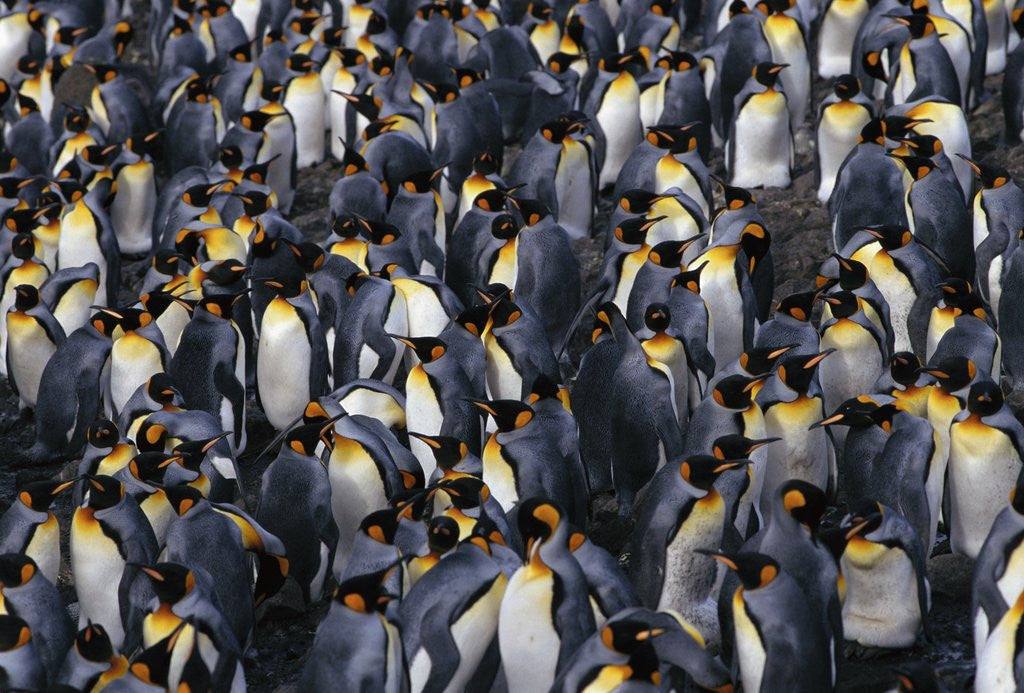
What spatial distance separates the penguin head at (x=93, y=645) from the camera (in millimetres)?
5176

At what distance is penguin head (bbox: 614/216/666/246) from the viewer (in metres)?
7.97

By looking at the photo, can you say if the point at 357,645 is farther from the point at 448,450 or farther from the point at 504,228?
the point at 504,228

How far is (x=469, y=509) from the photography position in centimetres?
592

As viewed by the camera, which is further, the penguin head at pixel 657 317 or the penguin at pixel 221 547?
the penguin head at pixel 657 317

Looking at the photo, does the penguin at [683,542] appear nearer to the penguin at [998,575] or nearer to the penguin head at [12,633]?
the penguin at [998,575]

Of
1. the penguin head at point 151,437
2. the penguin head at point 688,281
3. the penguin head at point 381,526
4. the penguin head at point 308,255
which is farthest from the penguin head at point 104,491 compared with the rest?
the penguin head at point 688,281

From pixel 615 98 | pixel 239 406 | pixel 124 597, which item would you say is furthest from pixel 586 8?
pixel 124 597

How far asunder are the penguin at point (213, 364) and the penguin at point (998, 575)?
382 cm

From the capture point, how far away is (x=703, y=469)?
5621mm

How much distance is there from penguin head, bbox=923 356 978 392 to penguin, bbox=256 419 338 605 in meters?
2.46

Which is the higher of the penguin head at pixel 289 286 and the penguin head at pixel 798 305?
the penguin head at pixel 798 305

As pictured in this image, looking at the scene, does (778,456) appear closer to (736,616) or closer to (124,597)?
(736,616)

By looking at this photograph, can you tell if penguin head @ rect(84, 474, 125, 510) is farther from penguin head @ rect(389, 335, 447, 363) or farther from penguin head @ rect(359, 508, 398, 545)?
penguin head @ rect(389, 335, 447, 363)

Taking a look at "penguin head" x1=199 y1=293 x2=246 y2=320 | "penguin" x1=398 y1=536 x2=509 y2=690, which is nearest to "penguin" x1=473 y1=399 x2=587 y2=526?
"penguin" x1=398 y1=536 x2=509 y2=690
